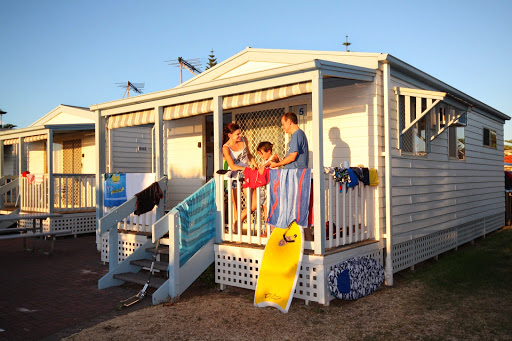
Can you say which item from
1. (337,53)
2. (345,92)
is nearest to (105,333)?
(345,92)

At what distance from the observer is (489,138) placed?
1114cm

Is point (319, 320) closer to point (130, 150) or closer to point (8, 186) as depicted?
point (130, 150)

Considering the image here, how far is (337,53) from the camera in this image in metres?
6.55

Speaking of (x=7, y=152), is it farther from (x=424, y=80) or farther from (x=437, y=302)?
(x=437, y=302)

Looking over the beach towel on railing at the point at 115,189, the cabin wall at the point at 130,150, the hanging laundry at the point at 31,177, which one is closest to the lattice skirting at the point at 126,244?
the beach towel on railing at the point at 115,189

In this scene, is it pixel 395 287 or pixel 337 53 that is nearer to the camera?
pixel 395 287

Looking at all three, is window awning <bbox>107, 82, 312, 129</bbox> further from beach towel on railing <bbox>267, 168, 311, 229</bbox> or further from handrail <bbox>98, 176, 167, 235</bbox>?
handrail <bbox>98, 176, 167, 235</bbox>

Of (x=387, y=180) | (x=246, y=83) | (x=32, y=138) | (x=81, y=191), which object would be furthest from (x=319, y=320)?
(x=32, y=138)

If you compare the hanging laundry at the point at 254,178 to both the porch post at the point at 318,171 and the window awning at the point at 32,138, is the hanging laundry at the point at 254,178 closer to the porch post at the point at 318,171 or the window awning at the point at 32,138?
the porch post at the point at 318,171

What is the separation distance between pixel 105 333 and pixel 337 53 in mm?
4849

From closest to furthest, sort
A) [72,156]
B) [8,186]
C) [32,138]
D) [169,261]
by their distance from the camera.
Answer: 1. [169,261]
2. [32,138]
3. [8,186]
4. [72,156]

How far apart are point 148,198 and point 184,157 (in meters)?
2.28

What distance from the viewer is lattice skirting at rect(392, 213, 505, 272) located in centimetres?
→ 664

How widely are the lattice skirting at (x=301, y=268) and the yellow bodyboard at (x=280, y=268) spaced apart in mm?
185
